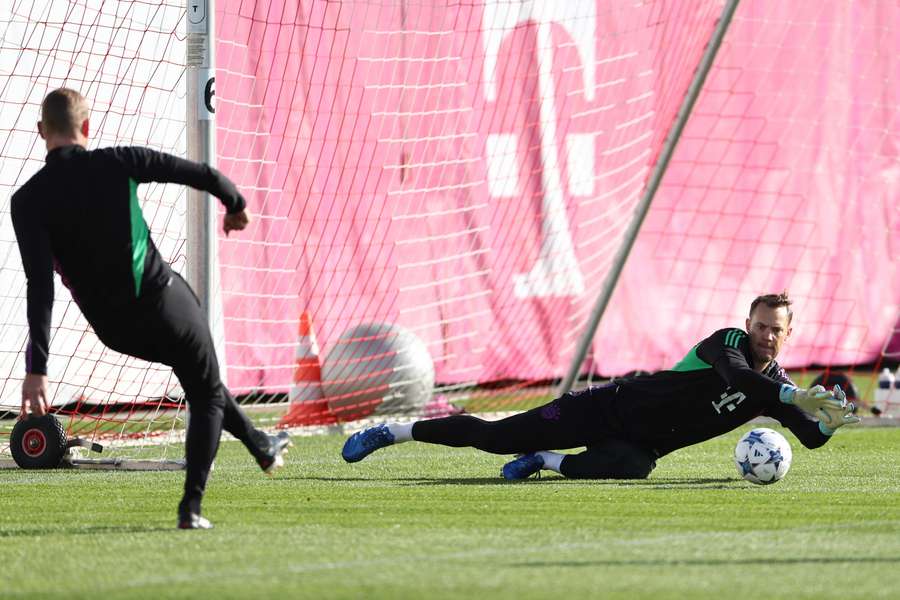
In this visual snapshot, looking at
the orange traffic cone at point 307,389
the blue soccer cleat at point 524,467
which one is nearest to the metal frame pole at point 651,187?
the orange traffic cone at point 307,389

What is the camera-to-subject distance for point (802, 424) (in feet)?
23.2

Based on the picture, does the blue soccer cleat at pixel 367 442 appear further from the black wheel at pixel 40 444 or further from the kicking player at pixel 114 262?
the kicking player at pixel 114 262

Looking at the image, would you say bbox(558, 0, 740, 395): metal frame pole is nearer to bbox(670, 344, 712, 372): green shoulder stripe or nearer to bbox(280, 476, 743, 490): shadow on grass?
bbox(280, 476, 743, 490): shadow on grass

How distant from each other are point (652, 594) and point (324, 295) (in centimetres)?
843

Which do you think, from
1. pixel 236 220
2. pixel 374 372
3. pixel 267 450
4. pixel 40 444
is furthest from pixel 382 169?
pixel 236 220

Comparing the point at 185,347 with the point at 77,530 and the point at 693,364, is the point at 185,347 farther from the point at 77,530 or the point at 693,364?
the point at 693,364

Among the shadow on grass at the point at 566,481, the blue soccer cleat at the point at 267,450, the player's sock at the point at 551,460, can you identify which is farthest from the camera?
the player's sock at the point at 551,460

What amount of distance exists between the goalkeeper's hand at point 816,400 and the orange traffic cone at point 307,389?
5041mm

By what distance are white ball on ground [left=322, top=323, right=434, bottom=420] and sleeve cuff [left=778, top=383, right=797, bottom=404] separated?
484cm

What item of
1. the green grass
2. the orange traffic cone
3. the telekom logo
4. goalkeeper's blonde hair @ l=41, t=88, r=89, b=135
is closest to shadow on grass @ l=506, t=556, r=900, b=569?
the green grass

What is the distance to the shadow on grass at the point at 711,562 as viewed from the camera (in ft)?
15.0

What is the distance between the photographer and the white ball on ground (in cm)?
1105

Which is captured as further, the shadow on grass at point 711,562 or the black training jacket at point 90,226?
A: the black training jacket at point 90,226

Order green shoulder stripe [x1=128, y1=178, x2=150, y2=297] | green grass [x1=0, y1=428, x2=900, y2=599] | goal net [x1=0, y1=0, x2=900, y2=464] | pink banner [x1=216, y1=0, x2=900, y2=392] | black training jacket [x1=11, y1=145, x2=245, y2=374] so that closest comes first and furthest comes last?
1. green grass [x1=0, y1=428, x2=900, y2=599]
2. black training jacket [x1=11, y1=145, x2=245, y2=374]
3. green shoulder stripe [x1=128, y1=178, x2=150, y2=297]
4. goal net [x1=0, y1=0, x2=900, y2=464]
5. pink banner [x1=216, y1=0, x2=900, y2=392]
